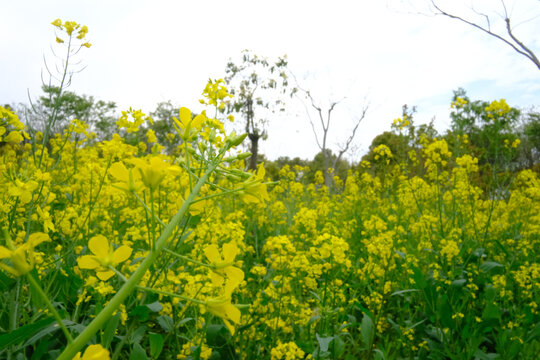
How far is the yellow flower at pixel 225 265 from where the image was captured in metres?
0.66

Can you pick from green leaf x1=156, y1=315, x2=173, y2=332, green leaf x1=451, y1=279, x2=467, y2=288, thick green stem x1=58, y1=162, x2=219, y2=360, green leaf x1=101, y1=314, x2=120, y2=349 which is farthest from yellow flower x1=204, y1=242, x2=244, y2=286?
green leaf x1=451, y1=279, x2=467, y2=288

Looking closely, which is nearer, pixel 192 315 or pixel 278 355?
pixel 278 355

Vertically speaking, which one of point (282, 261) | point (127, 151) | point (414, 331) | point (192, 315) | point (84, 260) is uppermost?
point (127, 151)

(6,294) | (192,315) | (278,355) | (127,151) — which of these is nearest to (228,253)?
(278,355)

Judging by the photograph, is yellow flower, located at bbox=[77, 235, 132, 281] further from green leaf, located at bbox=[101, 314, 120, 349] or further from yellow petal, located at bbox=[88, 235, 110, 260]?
green leaf, located at bbox=[101, 314, 120, 349]

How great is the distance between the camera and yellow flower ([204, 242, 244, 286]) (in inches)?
26.0

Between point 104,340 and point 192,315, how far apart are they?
1.61ft

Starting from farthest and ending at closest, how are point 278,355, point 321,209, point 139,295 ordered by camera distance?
1. point 321,209
2. point 139,295
3. point 278,355

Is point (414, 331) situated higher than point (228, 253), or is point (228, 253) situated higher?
point (228, 253)

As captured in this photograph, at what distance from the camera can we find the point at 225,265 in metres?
0.66

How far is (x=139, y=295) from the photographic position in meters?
1.70

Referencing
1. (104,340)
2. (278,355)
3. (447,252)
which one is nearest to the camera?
(104,340)

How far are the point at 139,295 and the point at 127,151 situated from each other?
101cm

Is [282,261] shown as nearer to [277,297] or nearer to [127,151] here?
[277,297]
